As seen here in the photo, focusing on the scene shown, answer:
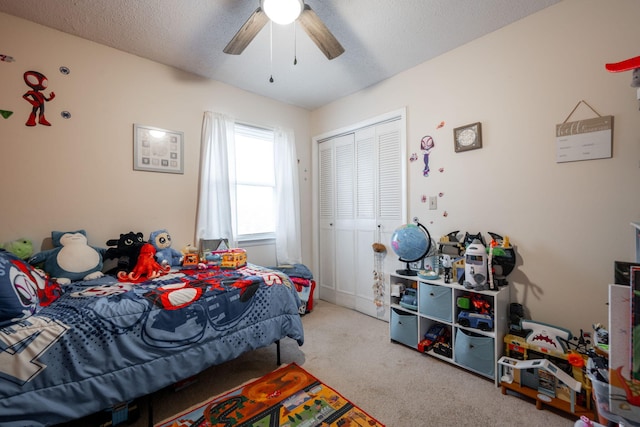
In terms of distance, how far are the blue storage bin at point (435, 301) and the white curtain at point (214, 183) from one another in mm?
1991

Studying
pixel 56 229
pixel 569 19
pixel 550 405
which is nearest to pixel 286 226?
pixel 56 229

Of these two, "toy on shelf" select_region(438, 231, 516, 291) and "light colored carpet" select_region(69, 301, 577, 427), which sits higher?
"toy on shelf" select_region(438, 231, 516, 291)

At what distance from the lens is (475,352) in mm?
1927

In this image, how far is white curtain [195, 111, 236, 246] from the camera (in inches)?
108

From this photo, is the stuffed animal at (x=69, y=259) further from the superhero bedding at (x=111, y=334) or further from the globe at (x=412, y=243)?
the globe at (x=412, y=243)

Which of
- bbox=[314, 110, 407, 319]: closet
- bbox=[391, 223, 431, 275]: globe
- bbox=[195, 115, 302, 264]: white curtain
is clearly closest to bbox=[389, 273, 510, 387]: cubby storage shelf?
bbox=[391, 223, 431, 275]: globe

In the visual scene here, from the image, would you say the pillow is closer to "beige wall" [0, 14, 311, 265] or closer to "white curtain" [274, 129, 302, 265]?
"beige wall" [0, 14, 311, 265]

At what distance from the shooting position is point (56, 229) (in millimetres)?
2082

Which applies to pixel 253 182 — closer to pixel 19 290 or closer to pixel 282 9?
pixel 282 9

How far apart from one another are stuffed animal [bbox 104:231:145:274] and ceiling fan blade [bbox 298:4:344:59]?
2113 millimetres

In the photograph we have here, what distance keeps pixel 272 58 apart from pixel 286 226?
1839 millimetres

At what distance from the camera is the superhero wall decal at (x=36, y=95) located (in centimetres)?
198

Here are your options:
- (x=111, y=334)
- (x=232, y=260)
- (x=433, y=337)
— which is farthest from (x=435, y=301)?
(x=111, y=334)

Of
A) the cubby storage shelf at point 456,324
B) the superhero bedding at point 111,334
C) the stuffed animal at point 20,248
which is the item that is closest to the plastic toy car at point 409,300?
the cubby storage shelf at point 456,324
